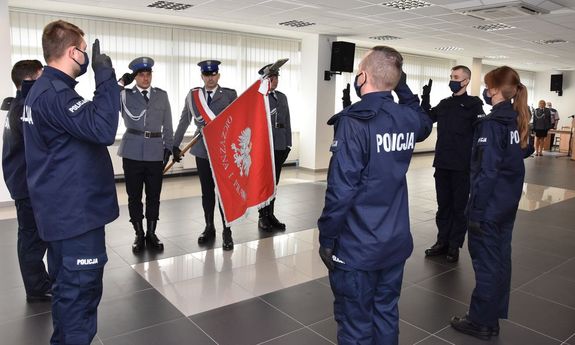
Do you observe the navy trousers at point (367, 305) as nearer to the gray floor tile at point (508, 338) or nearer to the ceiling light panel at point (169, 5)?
the gray floor tile at point (508, 338)

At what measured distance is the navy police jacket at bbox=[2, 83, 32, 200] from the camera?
291 centimetres

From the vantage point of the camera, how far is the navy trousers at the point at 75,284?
6.58ft

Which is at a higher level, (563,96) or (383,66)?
(563,96)

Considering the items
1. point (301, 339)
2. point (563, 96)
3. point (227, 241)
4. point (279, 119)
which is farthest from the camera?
point (563, 96)

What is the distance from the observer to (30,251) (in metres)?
3.09

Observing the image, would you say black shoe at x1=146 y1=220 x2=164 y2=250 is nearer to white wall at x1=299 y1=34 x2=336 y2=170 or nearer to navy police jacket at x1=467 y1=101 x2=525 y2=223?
navy police jacket at x1=467 y1=101 x2=525 y2=223

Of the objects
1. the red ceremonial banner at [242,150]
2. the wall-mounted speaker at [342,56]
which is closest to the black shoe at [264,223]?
the red ceremonial banner at [242,150]

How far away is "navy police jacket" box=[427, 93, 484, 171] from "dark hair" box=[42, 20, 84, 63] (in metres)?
2.89

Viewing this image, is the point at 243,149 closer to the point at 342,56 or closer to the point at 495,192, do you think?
the point at 495,192

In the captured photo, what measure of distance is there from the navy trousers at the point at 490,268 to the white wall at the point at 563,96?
18132 mm

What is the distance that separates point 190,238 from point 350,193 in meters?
3.17

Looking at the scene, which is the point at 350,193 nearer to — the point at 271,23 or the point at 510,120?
the point at 510,120

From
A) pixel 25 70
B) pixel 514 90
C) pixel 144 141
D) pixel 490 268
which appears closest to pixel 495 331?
Answer: pixel 490 268

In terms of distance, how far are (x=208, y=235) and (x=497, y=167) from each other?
291 cm
